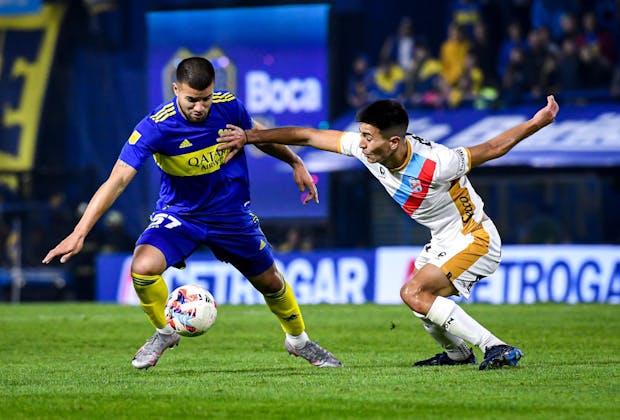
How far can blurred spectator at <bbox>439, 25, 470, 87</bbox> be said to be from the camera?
2419 centimetres

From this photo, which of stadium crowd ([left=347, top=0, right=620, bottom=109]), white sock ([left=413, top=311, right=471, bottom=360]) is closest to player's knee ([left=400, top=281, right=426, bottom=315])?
white sock ([left=413, top=311, right=471, bottom=360])

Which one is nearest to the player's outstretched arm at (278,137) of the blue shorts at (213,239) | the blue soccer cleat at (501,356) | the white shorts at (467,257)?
the blue shorts at (213,239)

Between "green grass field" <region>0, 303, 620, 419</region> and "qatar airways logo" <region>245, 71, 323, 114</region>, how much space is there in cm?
1026

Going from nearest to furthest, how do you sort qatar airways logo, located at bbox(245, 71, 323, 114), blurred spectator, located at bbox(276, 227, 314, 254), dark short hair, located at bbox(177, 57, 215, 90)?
dark short hair, located at bbox(177, 57, 215, 90) < blurred spectator, located at bbox(276, 227, 314, 254) < qatar airways logo, located at bbox(245, 71, 323, 114)

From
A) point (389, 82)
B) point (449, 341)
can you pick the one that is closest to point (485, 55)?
point (389, 82)

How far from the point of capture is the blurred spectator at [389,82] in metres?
24.8

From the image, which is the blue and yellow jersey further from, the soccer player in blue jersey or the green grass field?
the green grass field

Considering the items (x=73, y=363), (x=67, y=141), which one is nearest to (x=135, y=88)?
(x=67, y=141)

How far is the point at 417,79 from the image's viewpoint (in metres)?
24.7

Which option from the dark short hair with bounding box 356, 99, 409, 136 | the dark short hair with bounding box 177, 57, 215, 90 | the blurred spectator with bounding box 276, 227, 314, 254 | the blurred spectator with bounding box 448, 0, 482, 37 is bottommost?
the blurred spectator with bounding box 276, 227, 314, 254

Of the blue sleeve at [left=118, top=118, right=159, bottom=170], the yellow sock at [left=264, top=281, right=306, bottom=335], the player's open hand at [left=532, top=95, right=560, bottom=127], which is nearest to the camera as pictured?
the blue sleeve at [left=118, top=118, right=159, bottom=170]

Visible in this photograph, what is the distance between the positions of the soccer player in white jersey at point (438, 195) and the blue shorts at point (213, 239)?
1.91ft

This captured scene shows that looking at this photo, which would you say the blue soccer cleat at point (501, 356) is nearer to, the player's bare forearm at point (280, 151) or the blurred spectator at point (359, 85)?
the player's bare forearm at point (280, 151)

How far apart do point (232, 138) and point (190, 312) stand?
1.26 metres
